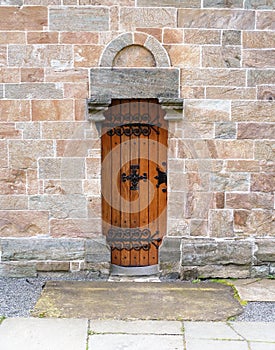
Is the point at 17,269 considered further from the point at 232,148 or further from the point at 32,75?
the point at 232,148

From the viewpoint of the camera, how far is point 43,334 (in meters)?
3.46

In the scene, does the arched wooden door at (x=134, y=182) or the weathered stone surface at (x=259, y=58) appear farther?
the arched wooden door at (x=134, y=182)

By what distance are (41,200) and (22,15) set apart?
6.32ft

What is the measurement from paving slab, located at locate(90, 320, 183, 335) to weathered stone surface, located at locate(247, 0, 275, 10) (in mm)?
3250

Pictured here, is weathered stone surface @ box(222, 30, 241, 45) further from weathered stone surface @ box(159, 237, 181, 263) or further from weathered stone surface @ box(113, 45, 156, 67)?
weathered stone surface @ box(159, 237, 181, 263)

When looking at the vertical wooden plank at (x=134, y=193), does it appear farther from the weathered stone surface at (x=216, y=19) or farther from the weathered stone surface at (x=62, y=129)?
the weathered stone surface at (x=216, y=19)

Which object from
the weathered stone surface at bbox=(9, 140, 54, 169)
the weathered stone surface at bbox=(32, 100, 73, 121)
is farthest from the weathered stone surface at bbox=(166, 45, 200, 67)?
the weathered stone surface at bbox=(9, 140, 54, 169)

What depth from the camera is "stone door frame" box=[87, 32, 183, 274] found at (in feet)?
15.4

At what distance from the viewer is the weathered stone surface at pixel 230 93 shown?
477 cm

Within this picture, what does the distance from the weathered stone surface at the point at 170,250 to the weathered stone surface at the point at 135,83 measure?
5.09ft

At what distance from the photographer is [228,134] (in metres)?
4.81

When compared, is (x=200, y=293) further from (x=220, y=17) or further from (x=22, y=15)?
(x=22, y=15)

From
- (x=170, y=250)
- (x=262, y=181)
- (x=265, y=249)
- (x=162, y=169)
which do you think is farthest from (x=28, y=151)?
(x=265, y=249)

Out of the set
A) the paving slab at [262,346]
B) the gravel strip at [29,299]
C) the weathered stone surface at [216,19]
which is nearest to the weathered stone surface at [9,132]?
the gravel strip at [29,299]
